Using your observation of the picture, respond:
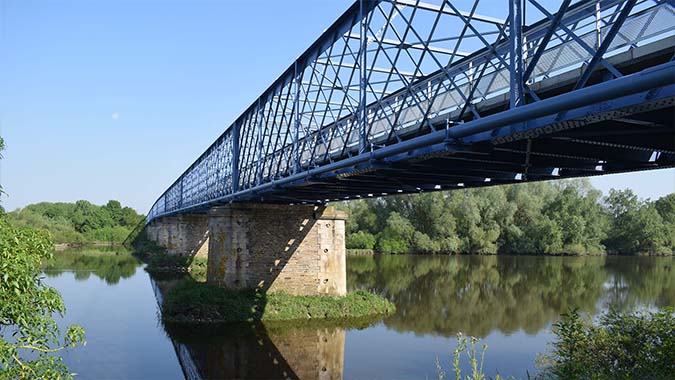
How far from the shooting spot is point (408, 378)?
53.2ft

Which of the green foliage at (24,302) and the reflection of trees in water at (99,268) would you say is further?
the reflection of trees in water at (99,268)

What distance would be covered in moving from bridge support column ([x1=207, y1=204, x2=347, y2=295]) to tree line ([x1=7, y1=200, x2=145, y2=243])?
2478 inches

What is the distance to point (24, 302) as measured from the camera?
19.9 feet

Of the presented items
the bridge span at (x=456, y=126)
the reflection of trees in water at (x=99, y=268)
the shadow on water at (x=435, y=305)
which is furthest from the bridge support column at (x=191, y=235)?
the bridge span at (x=456, y=126)

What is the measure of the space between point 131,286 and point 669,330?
113 ft

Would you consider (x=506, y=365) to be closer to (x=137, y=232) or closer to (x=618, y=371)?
(x=618, y=371)

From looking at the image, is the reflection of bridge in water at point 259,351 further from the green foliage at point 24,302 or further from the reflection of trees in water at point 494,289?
the green foliage at point 24,302

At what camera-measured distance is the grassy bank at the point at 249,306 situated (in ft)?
75.4

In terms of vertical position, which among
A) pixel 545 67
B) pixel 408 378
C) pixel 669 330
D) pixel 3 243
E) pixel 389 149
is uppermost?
pixel 545 67

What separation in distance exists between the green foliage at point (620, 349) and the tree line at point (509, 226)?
184 ft

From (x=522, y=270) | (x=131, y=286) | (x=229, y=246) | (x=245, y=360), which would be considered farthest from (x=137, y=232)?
(x=245, y=360)

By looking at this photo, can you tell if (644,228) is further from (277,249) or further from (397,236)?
(277,249)

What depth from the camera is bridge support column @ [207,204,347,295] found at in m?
25.3

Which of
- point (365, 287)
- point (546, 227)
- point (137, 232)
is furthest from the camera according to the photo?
point (137, 232)
